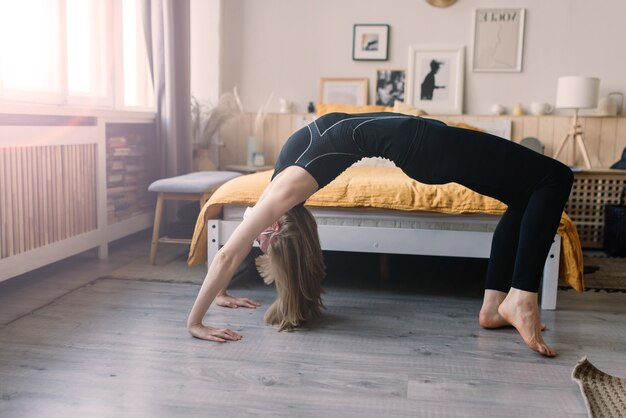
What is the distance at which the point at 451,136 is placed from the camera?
2258 mm

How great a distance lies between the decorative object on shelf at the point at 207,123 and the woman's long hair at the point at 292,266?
7.74ft

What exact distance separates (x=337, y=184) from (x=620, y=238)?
211 cm

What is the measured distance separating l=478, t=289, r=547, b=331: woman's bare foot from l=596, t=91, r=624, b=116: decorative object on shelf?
2715 millimetres

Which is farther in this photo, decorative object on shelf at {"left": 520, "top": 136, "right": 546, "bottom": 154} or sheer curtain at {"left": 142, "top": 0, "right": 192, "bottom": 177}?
decorative object on shelf at {"left": 520, "top": 136, "right": 546, "bottom": 154}

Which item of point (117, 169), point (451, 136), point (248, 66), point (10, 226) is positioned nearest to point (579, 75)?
point (248, 66)

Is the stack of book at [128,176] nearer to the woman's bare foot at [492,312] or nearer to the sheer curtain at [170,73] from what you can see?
the sheer curtain at [170,73]

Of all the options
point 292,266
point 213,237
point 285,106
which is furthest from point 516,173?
point 285,106

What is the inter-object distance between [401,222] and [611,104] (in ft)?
8.48

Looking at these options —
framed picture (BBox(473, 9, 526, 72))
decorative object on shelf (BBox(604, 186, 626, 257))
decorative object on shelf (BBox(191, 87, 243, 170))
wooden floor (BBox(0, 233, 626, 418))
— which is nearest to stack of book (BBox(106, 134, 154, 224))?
decorative object on shelf (BBox(191, 87, 243, 170))

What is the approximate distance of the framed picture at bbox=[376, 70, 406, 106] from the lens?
4996 millimetres

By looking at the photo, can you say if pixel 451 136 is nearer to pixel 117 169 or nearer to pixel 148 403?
pixel 148 403

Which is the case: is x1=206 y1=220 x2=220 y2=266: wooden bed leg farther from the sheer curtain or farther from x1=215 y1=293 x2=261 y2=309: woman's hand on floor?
the sheer curtain

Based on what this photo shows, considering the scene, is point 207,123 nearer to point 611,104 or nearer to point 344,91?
point 344,91

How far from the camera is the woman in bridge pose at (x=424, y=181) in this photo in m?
2.25
